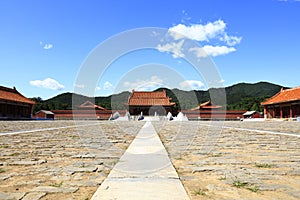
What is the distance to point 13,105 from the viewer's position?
A: 3462 centimetres

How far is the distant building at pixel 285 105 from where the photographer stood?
104 ft

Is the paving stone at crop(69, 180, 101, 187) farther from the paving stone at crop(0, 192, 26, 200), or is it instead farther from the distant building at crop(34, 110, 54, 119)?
the distant building at crop(34, 110, 54, 119)

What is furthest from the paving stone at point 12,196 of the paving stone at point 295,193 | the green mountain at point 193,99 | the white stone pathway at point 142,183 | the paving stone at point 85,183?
the green mountain at point 193,99

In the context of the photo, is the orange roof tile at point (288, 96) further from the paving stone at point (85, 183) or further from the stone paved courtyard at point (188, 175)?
the paving stone at point (85, 183)

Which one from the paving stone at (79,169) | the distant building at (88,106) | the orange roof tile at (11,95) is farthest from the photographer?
the distant building at (88,106)

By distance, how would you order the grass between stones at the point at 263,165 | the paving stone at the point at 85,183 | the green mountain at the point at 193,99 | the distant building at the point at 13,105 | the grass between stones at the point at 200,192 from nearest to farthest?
the grass between stones at the point at 200,192, the paving stone at the point at 85,183, the grass between stones at the point at 263,165, the distant building at the point at 13,105, the green mountain at the point at 193,99

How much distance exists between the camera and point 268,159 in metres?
4.10

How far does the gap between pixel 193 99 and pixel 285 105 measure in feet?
124

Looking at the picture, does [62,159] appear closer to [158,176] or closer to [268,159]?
[158,176]

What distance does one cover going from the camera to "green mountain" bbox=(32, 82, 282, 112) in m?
52.9

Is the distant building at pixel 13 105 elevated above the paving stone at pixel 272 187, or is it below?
above

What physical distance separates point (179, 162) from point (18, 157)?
98.6 inches

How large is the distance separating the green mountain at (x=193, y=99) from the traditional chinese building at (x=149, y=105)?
Result: 8.89ft

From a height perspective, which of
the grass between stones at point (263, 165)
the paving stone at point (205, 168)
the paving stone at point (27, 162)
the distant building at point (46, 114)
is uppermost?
the distant building at point (46, 114)
